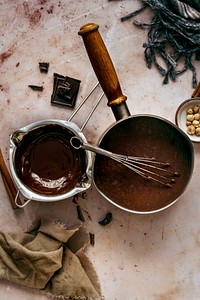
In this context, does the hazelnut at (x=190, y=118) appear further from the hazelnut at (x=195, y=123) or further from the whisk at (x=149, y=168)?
Answer: the whisk at (x=149, y=168)

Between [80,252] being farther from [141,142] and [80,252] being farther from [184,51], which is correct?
[184,51]

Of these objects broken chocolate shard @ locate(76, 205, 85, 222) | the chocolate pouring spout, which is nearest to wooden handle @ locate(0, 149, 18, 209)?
broken chocolate shard @ locate(76, 205, 85, 222)

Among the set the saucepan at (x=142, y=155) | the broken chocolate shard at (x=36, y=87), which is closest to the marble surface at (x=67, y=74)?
the broken chocolate shard at (x=36, y=87)

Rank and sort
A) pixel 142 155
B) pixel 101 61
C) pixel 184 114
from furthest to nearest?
pixel 184 114, pixel 142 155, pixel 101 61

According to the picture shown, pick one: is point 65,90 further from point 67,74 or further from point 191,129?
point 191,129

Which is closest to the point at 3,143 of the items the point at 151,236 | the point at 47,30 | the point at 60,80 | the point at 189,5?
the point at 60,80

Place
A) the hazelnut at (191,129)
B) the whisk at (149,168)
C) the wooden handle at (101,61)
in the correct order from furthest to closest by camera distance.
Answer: the hazelnut at (191,129), the whisk at (149,168), the wooden handle at (101,61)

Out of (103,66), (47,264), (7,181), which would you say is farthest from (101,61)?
(47,264)
